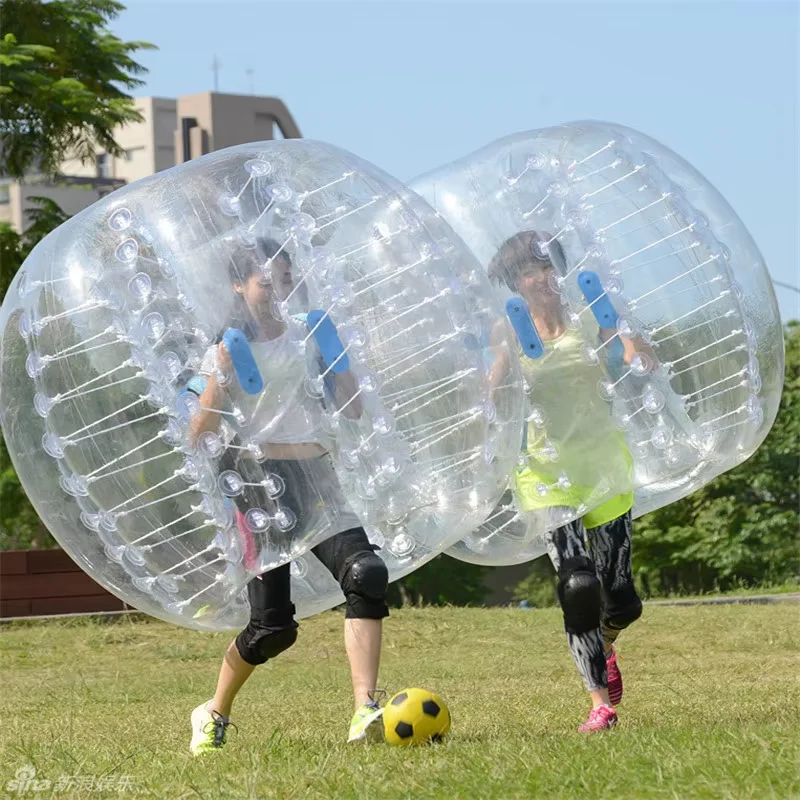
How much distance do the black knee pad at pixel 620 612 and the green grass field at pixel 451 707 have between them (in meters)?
0.41

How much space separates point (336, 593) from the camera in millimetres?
5641

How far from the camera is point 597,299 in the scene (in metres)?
5.93

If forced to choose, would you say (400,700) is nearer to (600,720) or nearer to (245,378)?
(600,720)

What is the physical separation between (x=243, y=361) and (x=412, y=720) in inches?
55.5

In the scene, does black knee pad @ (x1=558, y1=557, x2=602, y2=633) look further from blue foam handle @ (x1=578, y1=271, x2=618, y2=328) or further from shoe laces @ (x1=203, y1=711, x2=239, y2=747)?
shoe laces @ (x1=203, y1=711, x2=239, y2=747)

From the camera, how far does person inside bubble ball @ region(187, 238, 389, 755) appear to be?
4980 mm

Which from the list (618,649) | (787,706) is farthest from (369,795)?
(618,649)

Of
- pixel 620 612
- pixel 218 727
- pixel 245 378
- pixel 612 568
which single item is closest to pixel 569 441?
pixel 612 568

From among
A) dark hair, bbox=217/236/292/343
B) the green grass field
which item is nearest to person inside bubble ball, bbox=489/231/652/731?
the green grass field

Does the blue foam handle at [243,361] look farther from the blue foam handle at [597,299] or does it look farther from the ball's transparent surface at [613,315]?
the blue foam handle at [597,299]

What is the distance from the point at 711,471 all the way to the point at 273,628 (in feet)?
6.98

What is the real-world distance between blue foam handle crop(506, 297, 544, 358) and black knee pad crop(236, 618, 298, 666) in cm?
147

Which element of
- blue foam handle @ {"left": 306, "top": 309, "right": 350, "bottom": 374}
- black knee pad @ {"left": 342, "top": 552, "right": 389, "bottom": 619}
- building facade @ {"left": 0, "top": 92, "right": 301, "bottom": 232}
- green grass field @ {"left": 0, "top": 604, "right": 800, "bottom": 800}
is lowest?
building facade @ {"left": 0, "top": 92, "right": 301, "bottom": 232}

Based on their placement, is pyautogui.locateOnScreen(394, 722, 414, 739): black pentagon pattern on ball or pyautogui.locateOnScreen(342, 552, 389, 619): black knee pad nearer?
pyautogui.locateOnScreen(394, 722, 414, 739): black pentagon pattern on ball
